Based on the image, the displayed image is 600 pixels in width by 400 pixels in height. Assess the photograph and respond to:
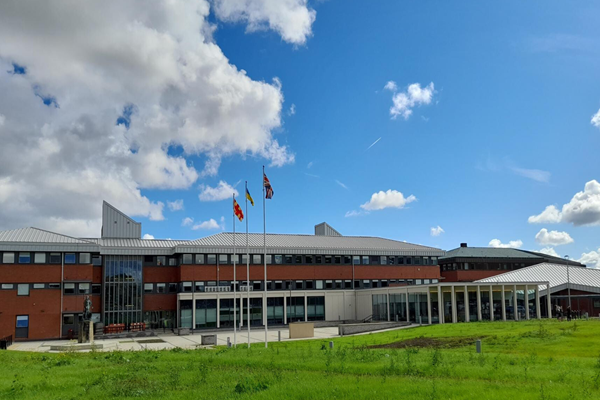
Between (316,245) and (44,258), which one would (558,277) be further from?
(44,258)

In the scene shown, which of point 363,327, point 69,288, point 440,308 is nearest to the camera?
point 363,327

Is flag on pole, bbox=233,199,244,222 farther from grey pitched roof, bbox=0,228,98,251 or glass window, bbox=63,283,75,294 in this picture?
glass window, bbox=63,283,75,294

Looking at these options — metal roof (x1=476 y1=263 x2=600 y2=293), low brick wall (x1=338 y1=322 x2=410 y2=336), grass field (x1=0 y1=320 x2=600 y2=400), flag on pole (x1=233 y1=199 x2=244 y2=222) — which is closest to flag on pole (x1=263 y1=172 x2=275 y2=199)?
flag on pole (x1=233 y1=199 x2=244 y2=222)

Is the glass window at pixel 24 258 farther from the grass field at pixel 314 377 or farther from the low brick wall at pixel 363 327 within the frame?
the low brick wall at pixel 363 327

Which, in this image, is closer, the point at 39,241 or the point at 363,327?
the point at 363,327

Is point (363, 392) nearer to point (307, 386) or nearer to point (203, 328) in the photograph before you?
point (307, 386)

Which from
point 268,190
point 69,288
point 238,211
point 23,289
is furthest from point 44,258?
point 268,190

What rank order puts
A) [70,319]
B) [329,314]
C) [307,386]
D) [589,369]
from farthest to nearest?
[329,314] → [70,319] → [589,369] → [307,386]

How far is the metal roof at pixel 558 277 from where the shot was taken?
74875 mm

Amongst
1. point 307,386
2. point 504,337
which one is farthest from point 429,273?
point 307,386

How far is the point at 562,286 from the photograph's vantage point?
75375mm

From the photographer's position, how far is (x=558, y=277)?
258 ft

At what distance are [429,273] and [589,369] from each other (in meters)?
61.7

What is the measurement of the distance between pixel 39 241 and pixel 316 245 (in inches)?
1404
